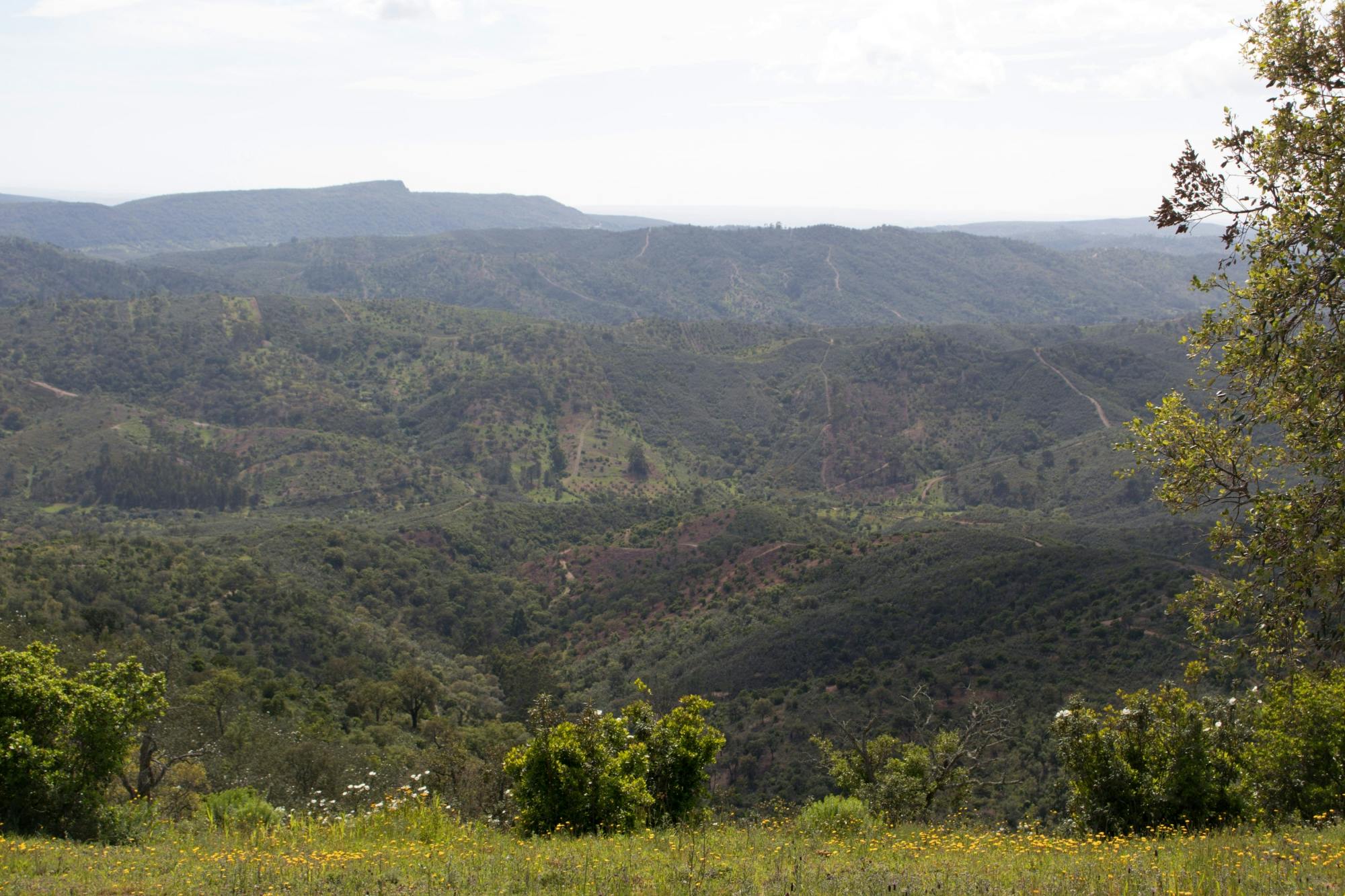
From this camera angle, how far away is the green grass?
8516mm

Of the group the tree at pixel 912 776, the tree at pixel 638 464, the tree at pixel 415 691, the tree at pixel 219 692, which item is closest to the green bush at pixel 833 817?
the tree at pixel 912 776

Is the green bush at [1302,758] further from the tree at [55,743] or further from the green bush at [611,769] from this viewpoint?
the tree at [55,743]

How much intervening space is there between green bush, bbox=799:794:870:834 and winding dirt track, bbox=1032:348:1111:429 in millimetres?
113309

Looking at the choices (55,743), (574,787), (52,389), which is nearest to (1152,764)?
(574,787)

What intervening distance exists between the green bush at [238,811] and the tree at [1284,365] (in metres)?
12.0

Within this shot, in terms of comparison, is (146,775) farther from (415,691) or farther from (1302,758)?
(415,691)

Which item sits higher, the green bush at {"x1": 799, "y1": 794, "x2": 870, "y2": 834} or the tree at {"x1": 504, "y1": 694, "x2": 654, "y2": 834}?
the tree at {"x1": 504, "y1": 694, "x2": 654, "y2": 834}

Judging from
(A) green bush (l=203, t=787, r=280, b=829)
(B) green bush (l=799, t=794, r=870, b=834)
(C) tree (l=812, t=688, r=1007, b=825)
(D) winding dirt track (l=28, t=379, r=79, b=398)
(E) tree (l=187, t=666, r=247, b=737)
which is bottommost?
(E) tree (l=187, t=666, r=247, b=737)

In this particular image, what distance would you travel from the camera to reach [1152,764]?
13086mm

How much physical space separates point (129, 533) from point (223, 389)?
4996 cm

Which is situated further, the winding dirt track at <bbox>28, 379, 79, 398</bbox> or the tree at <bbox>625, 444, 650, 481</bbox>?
the winding dirt track at <bbox>28, 379, 79, 398</bbox>

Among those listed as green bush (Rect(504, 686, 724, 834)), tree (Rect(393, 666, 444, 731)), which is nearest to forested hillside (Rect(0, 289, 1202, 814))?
tree (Rect(393, 666, 444, 731))

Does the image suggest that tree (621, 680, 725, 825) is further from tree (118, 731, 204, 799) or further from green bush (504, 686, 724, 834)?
tree (118, 731, 204, 799)

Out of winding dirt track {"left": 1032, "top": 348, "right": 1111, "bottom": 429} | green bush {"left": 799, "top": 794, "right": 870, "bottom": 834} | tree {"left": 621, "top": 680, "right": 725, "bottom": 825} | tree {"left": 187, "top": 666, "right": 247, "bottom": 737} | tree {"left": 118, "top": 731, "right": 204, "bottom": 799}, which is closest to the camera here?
green bush {"left": 799, "top": 794, "right": 870, "bottom": 834}
